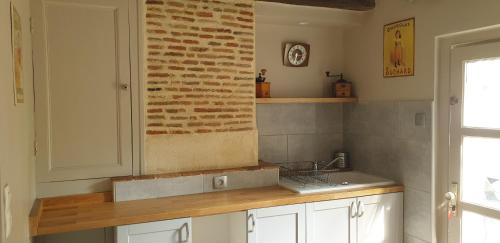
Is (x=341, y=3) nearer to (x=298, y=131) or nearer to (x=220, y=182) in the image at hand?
(x=298, y=131)

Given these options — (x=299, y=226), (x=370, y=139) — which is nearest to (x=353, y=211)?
(x=299, y=226)

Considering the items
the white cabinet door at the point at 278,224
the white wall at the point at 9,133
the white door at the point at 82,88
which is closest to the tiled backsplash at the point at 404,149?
the white cabinet door at the point at 278,224

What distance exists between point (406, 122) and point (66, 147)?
7.42 feet

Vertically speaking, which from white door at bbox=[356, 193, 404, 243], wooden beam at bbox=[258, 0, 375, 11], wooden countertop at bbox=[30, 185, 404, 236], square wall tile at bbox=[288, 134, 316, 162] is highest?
wooden beam at bbox=[258, 0, 375, 11]

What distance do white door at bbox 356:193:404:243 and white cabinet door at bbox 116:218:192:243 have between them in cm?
121

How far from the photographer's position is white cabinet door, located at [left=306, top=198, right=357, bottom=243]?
2.51 m

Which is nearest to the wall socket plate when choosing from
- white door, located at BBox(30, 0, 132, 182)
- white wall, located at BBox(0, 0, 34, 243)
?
white door, located at BBox(30, 0, 132, 182)

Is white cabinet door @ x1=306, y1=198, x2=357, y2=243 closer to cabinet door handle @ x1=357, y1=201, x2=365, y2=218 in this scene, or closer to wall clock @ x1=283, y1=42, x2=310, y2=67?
cabinet door handle @ x1=357, y1=201, x2=365, y2=218

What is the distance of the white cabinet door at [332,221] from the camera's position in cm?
251

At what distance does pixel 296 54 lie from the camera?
322 cm

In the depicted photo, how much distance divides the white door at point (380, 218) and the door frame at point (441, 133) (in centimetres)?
27

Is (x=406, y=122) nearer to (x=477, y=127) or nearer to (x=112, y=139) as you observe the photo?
(x=477, y=127)

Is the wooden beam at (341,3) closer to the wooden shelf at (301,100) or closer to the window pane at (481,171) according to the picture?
the wooden shelf at (301,100)

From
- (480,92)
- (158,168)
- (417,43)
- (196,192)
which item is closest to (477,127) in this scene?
(480,92)
